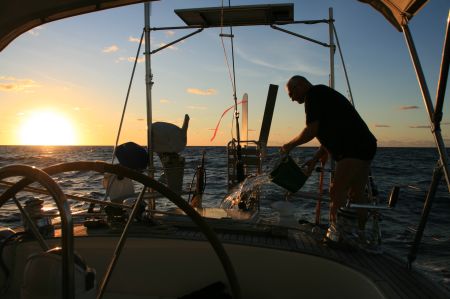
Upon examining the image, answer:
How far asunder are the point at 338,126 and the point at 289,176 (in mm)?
668

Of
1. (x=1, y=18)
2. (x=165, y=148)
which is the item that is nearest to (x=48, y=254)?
(x=1, y=18)

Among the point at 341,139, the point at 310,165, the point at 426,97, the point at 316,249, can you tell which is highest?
the point at 426,97

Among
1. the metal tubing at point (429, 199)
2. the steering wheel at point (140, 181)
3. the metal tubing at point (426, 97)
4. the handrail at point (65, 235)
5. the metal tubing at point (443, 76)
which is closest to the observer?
the handrail at point (65, 235)

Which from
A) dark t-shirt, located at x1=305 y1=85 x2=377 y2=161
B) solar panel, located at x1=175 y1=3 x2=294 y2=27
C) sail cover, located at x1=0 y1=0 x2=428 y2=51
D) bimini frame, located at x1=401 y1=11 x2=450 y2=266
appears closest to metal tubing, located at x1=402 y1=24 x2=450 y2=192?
bimini frame, located at x1=401 y1=11 x2=450 y2=266

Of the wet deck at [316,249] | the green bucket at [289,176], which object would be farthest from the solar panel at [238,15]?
the wet deck at [316,249]

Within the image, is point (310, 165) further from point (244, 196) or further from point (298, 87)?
point (244, 196)

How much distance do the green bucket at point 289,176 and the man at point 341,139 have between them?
0.19 meters

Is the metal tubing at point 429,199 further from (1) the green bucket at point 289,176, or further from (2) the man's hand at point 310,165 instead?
(2) the man's hand at point 310,165

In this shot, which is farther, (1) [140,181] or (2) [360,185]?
(2) [360,185]

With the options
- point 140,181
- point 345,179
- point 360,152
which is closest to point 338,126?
point 360,152

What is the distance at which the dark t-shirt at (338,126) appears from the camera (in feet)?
11.2

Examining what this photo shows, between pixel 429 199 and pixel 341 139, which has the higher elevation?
pixel 341 139

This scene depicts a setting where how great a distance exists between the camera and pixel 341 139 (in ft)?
11.3

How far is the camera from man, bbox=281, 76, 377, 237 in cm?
341
